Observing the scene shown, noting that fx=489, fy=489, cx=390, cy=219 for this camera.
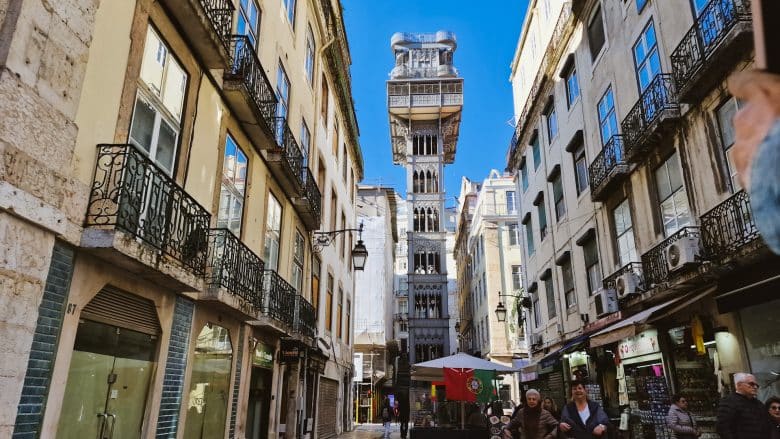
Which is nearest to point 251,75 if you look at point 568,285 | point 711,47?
point 711,47

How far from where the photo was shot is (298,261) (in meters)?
15.6

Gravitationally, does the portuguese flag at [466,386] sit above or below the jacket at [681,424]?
above

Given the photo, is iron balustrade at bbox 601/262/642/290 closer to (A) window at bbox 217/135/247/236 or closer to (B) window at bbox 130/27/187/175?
(A) window at bbox 217/135/247/236

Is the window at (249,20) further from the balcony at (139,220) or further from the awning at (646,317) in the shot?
the awning at (646,317)

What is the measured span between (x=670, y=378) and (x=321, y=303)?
1154 cm

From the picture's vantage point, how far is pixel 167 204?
6.58 meters

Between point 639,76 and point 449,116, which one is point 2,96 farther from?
point 449,116

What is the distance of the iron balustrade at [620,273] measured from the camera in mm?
12056

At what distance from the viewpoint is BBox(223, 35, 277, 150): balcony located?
9430 millimetres

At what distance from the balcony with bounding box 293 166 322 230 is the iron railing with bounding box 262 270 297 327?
287 cm

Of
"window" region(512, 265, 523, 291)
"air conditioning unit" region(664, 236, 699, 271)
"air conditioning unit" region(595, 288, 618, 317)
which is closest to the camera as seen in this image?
"air conditioning unit" region(664, 236, 699, 271)

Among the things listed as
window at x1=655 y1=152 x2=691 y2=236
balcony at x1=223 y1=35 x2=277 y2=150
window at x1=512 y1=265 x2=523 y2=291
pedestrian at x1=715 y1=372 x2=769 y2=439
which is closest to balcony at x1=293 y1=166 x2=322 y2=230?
balcony at x1=223 y1=35 x2=277 y2=150

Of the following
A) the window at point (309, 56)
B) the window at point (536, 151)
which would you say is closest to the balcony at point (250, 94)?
the window at point (309, 56)

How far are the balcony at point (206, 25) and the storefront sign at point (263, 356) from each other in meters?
6.42
